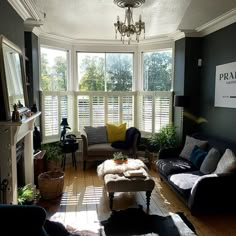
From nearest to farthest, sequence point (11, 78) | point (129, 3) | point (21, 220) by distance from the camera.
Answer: point (21, 220), point (11, 78), point (129, 3)

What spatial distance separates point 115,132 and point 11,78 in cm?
336

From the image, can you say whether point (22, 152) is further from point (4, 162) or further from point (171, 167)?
point (171, 167)

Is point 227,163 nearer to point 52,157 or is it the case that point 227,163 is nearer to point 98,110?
point 52,157

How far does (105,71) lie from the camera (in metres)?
6.39

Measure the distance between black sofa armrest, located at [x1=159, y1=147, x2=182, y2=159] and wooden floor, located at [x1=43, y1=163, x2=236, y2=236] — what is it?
0.52 m

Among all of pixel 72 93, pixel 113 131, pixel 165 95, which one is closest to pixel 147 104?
pixel 165 95

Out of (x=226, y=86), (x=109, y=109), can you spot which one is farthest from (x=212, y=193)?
(x=109, y=109)

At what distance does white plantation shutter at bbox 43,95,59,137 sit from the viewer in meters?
5.63

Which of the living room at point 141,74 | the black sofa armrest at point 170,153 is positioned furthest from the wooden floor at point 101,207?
the black sofa armrest at point 170,153

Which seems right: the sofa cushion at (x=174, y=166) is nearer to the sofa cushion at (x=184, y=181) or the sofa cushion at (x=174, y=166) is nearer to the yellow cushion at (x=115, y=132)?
the sofa cushion at (x=184, y=181)

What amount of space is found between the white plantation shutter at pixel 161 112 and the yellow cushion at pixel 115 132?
0.83 m

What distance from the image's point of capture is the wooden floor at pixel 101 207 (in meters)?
3.21

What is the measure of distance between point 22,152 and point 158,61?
391 cm

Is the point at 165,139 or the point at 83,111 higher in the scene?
the point at 83,111
